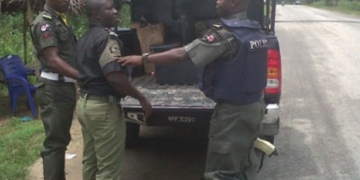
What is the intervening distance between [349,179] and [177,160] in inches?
66.0

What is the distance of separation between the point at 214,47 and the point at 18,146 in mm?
3445

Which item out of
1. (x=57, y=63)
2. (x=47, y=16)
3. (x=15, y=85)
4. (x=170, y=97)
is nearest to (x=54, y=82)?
(x=57, y=63)

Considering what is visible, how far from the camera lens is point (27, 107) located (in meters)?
7.93

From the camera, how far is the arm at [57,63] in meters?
3.78

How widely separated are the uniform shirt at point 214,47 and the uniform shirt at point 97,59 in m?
0.52

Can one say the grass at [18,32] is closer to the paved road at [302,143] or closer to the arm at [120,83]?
the paved road at [302,143]

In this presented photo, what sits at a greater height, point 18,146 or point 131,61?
point 131,61

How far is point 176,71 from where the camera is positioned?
5.57 metres

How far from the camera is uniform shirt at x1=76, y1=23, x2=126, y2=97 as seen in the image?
3372 mm

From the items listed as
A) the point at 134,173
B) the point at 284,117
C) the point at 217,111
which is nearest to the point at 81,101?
the point at 217,111

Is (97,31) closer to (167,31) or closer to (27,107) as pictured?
(167,31)

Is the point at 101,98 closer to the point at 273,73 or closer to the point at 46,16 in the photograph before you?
the point at 46,16

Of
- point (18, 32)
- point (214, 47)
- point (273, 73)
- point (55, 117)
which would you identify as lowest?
point (18, 32)

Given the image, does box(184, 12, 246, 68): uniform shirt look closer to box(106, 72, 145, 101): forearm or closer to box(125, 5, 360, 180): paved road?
box(106, 72, 145, 101): forearm
